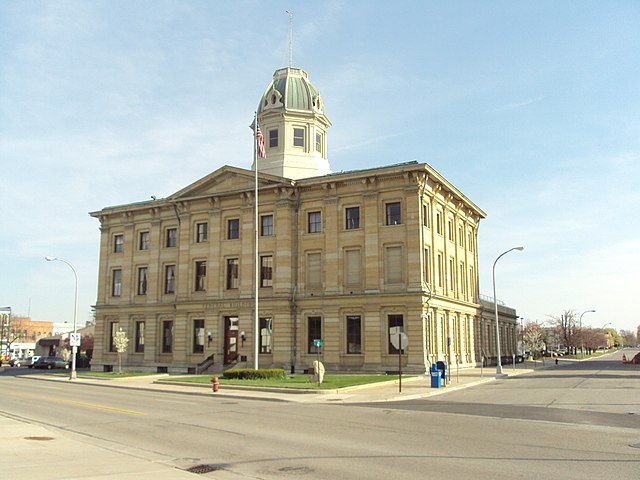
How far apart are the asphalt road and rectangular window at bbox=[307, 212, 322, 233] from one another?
69.3ft

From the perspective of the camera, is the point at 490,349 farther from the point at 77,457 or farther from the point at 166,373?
the point at 77,457

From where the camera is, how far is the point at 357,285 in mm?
43406

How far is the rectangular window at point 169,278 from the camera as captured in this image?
52156mm

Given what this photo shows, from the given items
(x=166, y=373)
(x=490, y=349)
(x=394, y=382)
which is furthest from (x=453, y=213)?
(x=166, y=373)

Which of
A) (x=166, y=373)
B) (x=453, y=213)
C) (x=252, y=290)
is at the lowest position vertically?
(x=166, y=373)

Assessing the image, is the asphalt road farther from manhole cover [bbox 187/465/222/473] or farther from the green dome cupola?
the green dome cupola

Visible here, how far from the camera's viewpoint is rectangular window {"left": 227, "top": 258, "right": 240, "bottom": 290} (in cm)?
4831

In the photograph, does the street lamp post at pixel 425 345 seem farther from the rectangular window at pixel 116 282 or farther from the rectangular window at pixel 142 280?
the rectangular window at pixel 116 282

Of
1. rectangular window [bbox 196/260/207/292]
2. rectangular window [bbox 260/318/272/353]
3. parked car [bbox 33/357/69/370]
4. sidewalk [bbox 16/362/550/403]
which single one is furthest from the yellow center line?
parked car [bbox 33/357/69/370]

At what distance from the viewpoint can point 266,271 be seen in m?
47.0

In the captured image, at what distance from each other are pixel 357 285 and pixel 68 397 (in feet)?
71.0

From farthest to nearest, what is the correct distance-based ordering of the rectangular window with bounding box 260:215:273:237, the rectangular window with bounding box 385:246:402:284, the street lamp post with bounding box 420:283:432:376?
the rectangular window with bounding box 260:215:273:237 → the rectangular window with bounding box 385:246:402:284 → the street lamp post with bounding box 420:283:432:376

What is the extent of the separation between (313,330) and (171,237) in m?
16.7

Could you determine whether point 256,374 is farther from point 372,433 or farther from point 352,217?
point 372,433
